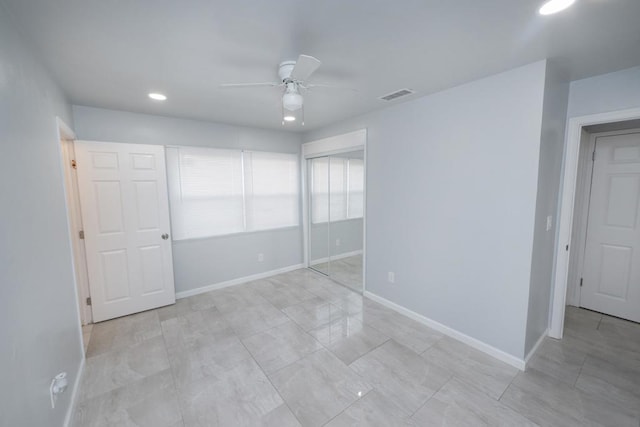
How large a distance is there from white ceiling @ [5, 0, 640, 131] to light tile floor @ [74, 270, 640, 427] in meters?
2.41

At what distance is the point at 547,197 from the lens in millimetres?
2191

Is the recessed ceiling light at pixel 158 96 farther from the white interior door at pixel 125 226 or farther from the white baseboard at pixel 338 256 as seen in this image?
the white baseboard at pixel 338 256

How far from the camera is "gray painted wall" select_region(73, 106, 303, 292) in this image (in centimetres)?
293

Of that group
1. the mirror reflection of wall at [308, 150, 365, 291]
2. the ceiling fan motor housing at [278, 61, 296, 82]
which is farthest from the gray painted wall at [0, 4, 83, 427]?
the mirror reflection of wall at [308, 150, 365, 291]

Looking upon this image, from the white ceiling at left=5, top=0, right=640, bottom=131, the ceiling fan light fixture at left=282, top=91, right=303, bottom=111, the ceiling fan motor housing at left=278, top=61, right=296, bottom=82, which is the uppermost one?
the white ceiling at left=5, top=0, right=640, bottom=131

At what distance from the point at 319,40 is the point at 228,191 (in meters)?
2.71

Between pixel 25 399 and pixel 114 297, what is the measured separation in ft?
6.91

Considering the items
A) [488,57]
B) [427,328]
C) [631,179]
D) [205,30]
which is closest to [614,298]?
[631,179]

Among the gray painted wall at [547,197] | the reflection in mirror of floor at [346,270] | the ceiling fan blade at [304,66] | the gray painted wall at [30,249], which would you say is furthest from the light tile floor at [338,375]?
the ceiling fan blade at [304,66]

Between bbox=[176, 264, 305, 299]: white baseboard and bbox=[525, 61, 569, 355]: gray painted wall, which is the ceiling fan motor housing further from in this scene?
bbox=[176, 264, 305, 299]: white baseboard

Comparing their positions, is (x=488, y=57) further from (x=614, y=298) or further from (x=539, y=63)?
(x=614, y=298)

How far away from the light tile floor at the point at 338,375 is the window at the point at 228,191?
4.24 ft

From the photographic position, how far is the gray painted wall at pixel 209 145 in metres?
2.93

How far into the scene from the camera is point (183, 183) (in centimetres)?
344
